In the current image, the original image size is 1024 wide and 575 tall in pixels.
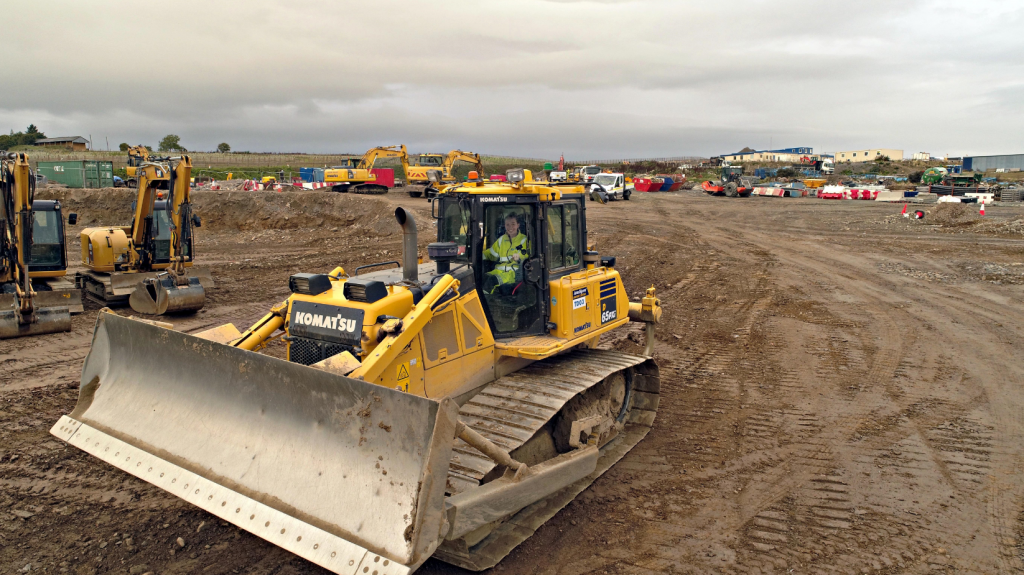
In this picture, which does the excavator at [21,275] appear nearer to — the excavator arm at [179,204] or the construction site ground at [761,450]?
the construction site ground at [761,450]

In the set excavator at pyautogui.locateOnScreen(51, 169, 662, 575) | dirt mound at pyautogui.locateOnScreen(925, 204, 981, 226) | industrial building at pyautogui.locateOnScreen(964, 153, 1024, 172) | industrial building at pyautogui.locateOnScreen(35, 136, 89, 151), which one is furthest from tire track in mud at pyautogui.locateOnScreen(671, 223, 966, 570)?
industrial building at pyautogui.locateOnScreen(964, 153, 1024, 172)

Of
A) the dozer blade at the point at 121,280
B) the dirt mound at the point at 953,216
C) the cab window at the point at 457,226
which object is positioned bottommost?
the dozer blade at the point at 121,280

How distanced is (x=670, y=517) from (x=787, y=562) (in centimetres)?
89

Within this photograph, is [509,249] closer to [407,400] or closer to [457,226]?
[457,226]

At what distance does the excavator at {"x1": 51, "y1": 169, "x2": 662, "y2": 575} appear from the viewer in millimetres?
3652

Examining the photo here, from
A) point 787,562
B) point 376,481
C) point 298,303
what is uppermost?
point 298,303

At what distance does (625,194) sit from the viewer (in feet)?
116

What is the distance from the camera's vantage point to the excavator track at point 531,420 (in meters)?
4.26

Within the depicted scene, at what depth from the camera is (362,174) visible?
3347 centimetres

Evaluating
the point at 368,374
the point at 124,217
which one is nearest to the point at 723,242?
the point at 368,374

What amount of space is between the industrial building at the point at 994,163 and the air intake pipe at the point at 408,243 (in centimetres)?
8599

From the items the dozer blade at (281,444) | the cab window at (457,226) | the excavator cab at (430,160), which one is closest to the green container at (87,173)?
the excavator cab at (430,160)

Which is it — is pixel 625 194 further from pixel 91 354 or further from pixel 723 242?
pixel 91 354

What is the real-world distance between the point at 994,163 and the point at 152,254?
9106cm
